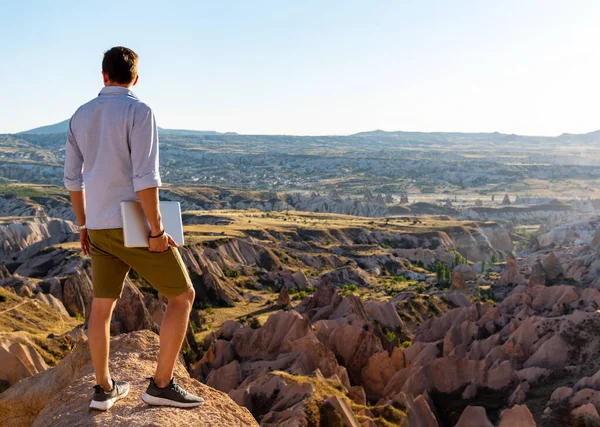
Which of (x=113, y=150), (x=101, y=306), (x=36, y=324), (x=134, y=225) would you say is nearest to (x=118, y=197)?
(x=134, y=225)

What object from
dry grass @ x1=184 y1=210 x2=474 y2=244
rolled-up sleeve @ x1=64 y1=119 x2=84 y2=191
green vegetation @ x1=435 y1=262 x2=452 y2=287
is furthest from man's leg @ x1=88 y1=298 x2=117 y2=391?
green vegetation @ x1=435 y1=262 x2=452 y2=287

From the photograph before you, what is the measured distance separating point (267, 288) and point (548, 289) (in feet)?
97.6

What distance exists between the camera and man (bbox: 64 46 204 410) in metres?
5.83

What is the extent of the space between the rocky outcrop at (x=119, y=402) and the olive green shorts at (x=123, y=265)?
130 centimetres

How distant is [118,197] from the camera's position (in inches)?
235

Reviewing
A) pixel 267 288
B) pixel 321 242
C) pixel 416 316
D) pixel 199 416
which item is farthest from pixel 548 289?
pixel 321 242

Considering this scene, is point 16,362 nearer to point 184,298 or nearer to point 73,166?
point 73,166

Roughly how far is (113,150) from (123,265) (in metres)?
1.25

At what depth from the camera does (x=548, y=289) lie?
43.1m

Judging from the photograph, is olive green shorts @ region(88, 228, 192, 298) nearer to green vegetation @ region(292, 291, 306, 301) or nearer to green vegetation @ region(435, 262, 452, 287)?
green vegetation @ region(292, 291, 306, 301)

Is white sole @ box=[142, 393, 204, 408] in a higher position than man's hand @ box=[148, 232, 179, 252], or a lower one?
lower

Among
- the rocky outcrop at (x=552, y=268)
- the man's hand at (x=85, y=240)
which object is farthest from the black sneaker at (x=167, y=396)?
the rocky outcrop at (x=552, y=268)

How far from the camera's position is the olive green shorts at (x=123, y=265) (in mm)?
6098

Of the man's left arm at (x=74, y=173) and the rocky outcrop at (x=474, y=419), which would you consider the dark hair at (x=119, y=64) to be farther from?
the rocky outcrop at (x=474, y=419)
